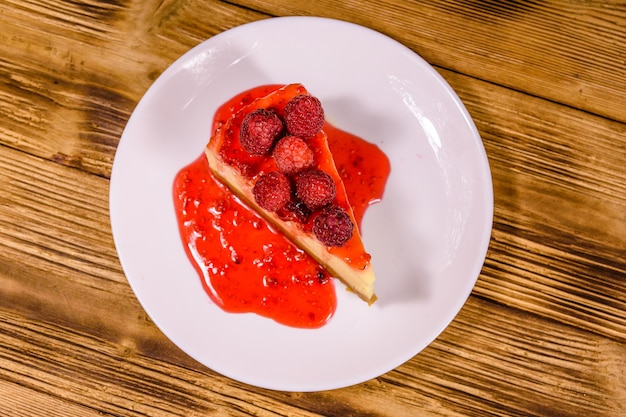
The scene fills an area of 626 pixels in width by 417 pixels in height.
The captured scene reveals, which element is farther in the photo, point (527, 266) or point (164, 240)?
point (527, 266)

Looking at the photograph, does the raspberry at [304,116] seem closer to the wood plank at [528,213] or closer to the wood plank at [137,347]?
the wood plank at [528,213]

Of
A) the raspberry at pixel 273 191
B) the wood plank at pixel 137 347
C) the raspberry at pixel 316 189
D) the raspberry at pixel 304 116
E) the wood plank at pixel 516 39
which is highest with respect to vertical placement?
the wood plank at pixel 516 39

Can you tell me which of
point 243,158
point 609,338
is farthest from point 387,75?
point 609,338

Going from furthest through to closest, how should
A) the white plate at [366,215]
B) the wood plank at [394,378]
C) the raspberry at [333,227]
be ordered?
the wood plank at [394,378]
the white plate at [366,215]
the raspberry at [333,227]

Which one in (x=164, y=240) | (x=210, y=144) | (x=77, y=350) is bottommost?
(x=77, y=350)

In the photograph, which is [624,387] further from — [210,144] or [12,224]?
[12,224]

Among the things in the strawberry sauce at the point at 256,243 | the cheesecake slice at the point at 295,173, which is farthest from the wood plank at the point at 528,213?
the cheesecake slice at the point at 295,173

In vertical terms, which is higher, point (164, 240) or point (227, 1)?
point (227, 1)
